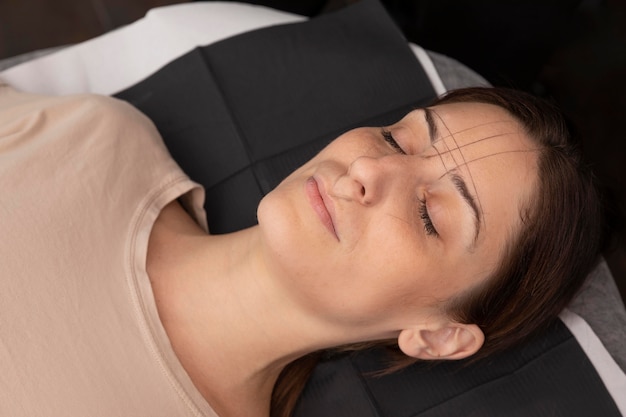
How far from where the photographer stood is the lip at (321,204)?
0.97 metres

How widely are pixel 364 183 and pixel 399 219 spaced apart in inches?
2.9

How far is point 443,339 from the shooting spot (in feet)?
3.56

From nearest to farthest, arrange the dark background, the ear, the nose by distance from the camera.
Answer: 1. the nose
2. the ear
3. the dark background

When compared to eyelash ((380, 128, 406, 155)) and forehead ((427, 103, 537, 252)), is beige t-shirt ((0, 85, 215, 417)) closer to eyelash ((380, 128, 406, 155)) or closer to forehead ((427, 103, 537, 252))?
eyelash ((380, 128, 406, 155))

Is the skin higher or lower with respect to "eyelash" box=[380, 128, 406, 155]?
lower

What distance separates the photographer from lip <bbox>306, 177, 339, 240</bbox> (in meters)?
0.97

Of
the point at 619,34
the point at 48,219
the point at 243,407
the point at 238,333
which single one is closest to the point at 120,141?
the point at 48,219

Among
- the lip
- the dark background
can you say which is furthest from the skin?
the dark background

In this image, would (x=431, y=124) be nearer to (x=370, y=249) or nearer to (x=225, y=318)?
(x=370, y=249)

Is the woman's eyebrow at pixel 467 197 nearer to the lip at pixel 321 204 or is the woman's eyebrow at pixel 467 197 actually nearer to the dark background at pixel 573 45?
the lip at pixel 321 204

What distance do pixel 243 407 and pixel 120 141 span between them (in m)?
0.54

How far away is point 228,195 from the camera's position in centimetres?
138

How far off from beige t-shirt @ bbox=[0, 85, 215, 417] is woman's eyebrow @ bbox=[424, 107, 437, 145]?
0.48 meters

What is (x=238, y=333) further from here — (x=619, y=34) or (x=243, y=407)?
(x=619, y=34)
